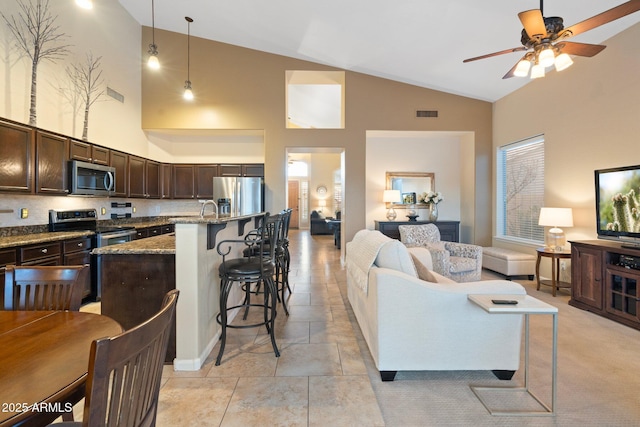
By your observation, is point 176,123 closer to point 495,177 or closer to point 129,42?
point 129,42

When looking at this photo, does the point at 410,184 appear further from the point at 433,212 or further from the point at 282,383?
the point at 282,383

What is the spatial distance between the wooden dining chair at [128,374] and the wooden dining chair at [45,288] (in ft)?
2.91

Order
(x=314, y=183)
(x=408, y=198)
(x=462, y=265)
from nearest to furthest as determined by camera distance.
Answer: (x=462, y=265) < (x=408, y=198) < (x=314, y=183)

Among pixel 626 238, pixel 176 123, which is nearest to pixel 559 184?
pixel 626 238

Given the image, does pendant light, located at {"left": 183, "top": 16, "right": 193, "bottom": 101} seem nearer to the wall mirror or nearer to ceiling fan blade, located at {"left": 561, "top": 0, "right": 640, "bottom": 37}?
the wall mirror

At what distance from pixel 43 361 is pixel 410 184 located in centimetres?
625

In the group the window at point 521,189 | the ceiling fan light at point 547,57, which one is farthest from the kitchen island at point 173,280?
the window at point 521,189

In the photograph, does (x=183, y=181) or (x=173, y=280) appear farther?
(x=183, y=181)

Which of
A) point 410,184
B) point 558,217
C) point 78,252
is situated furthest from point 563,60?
point 78,252

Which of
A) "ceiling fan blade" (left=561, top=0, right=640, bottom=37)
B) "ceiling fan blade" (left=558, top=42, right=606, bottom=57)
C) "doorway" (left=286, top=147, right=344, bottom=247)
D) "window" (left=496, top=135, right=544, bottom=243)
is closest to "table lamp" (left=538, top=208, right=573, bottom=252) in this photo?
"window" (left=496, top=135, right=544, bottom=243)

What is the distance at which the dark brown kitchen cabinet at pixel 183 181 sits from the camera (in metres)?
5.90

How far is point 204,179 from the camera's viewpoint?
593 centimetres

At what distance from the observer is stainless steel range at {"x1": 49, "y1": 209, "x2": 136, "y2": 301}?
361 centimetres

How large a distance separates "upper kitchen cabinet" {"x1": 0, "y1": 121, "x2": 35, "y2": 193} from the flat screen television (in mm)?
6299
